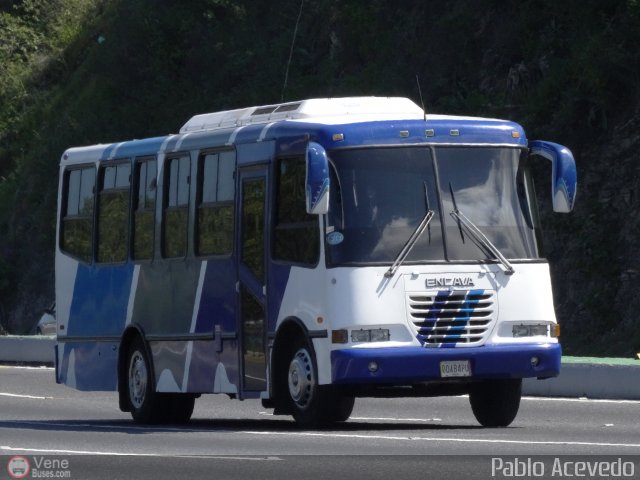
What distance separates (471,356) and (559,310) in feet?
46.6

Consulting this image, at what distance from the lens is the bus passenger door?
17453 millimetres

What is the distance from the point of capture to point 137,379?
19812mm

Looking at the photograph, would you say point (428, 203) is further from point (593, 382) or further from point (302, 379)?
point (593, 382)

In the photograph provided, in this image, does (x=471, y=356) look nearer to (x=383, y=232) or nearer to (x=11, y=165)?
(x=383, y=232)

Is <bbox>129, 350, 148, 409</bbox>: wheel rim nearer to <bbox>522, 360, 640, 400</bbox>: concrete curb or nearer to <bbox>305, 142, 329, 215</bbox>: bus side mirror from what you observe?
<bbox>305, 142, 329, 215</bbox>: bus side mirror

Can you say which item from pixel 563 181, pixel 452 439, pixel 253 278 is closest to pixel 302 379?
pixel 253 278

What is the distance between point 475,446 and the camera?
1445cm

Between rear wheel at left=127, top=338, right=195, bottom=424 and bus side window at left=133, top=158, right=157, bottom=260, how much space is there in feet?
3.49

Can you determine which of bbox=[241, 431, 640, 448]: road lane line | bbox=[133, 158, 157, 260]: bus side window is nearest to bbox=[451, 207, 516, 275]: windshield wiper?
bbox=[241, 431, 640, 448]: road lane line

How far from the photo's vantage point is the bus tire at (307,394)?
16.5 meters

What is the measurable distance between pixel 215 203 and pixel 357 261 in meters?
2.65

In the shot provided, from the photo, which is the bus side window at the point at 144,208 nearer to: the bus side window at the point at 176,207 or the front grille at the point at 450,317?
the bus side window at the point at 176,207

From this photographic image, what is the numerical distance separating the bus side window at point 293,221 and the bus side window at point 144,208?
9.45 feet

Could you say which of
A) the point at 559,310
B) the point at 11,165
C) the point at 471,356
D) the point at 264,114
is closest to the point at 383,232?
the point at 471,356
